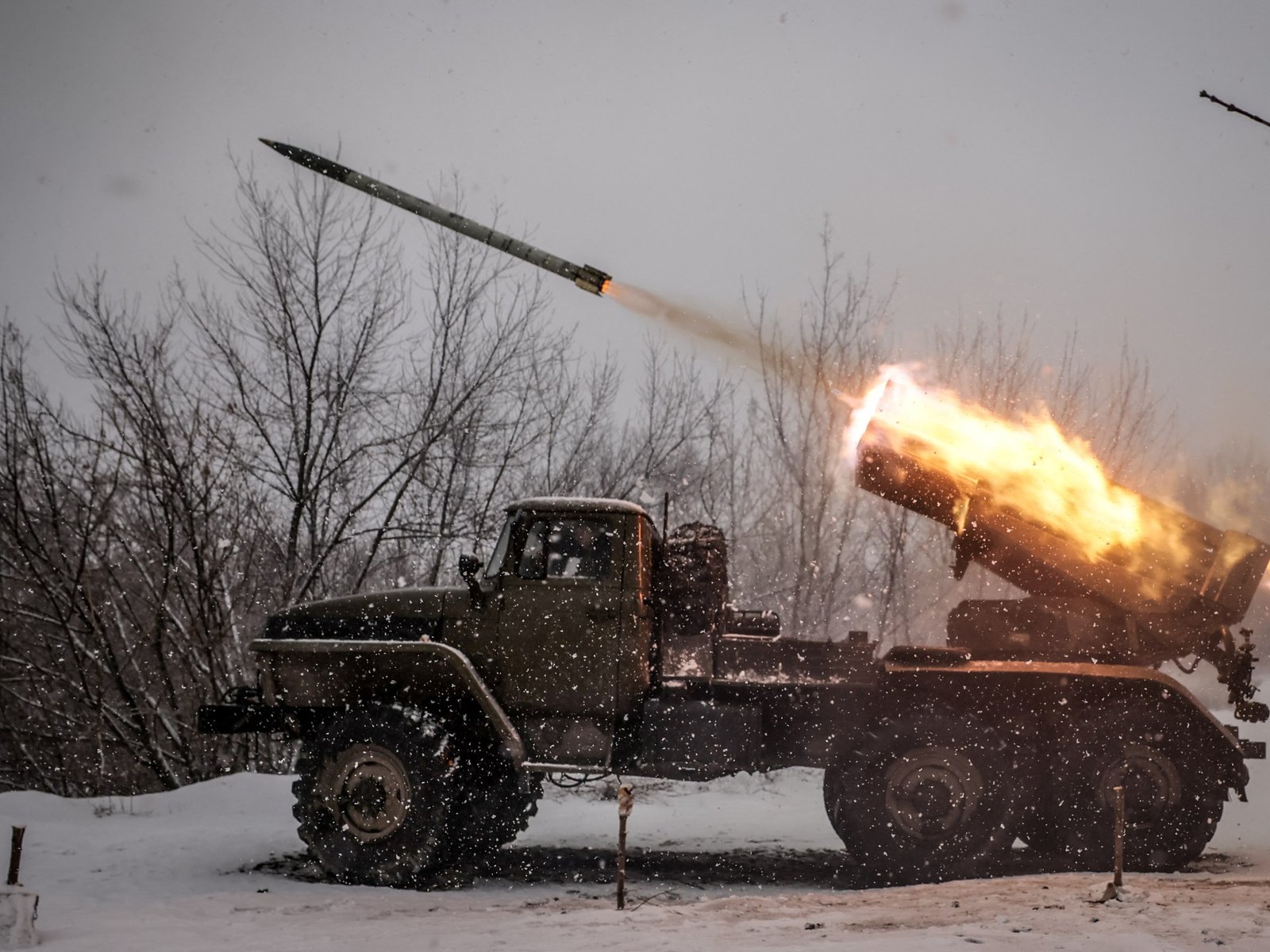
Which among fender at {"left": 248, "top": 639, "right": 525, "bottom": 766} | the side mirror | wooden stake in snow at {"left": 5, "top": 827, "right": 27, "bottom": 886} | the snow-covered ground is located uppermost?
the side mirror

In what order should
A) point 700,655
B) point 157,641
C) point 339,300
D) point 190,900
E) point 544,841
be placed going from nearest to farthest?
1. point 190,900
2. point 700,655
3. point 544,841
4. point 157,641
5. point 339,300

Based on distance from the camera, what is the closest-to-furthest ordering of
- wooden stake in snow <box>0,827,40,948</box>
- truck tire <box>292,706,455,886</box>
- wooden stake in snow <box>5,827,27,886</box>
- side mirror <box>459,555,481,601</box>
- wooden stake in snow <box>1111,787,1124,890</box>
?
wooden stake in snow <box>0,827,40,948</box> → wooden stake in snow <box>5,827,27,886</box> → wooden stake in snow <box>1111,787,1124,890</box> → truck tire <box>292,706,455,886</box> → side mirror <box>459,555,481,601</box>

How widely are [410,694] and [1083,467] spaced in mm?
6073

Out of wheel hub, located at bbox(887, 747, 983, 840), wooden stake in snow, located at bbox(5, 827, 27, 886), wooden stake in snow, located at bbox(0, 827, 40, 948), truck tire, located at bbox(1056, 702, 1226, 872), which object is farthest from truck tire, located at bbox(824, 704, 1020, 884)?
wooden stake in snow, located at bbox(5, 827, 27, 886)

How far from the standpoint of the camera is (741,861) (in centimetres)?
979

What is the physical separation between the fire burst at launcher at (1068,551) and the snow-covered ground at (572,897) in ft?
6.28

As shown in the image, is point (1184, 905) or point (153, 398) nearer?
point (1184, 905)

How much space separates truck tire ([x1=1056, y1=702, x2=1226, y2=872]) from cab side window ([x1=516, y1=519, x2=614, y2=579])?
4.03 m

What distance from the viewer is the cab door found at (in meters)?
8.85

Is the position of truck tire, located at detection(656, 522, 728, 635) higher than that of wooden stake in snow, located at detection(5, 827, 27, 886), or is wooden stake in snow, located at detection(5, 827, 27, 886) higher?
truck tire, located at detection(656, 522, 728, 635)

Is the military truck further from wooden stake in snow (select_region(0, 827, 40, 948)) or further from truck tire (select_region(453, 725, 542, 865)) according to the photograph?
wooden stake in snow (select_region(0, 827, 40, 948))

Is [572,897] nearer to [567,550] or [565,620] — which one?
[565,620]

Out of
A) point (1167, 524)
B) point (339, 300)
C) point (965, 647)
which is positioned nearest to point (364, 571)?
point (339, 300)

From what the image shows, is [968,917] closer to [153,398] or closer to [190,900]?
[190,900]
